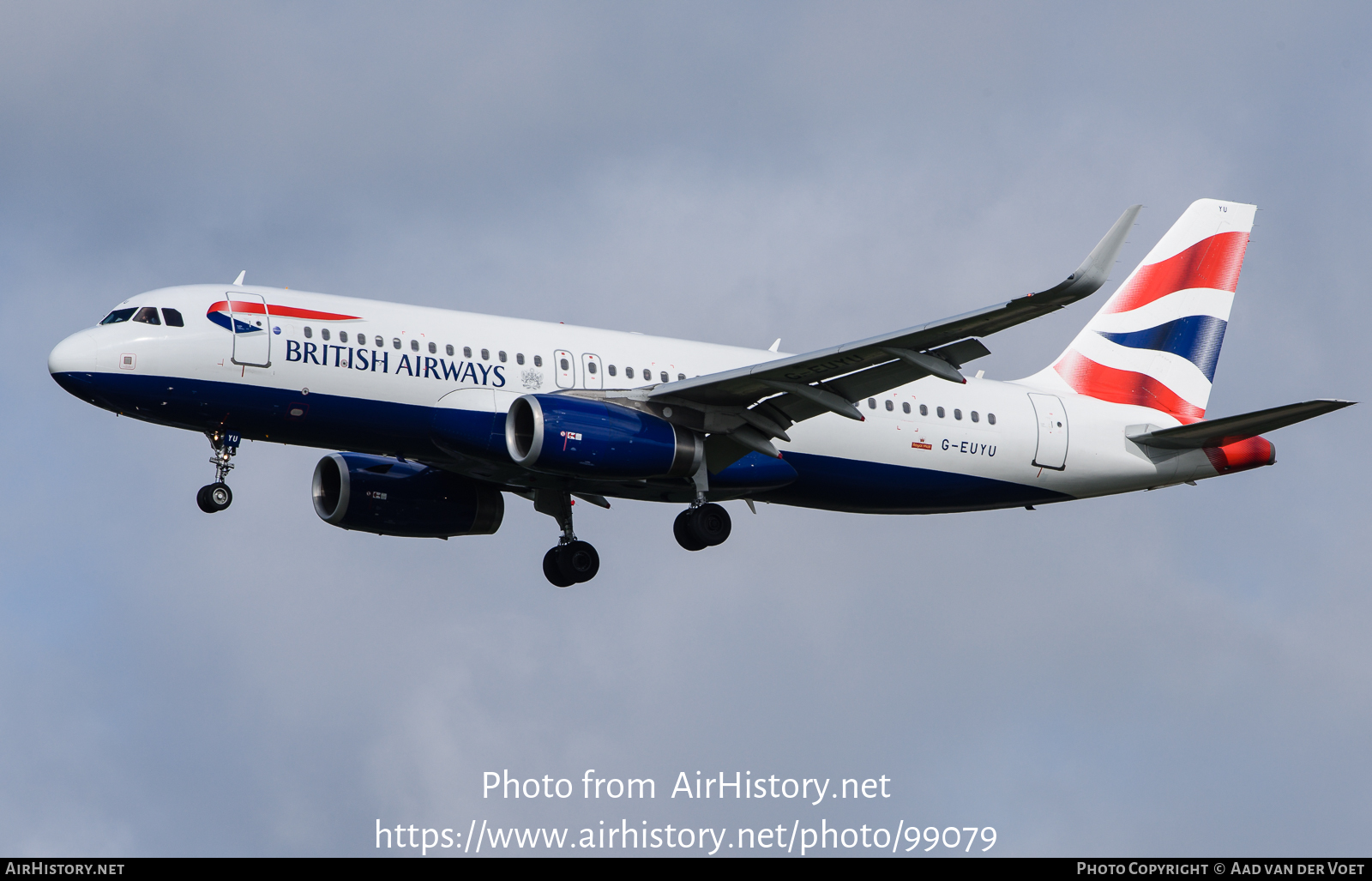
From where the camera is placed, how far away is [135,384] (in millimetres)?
31938

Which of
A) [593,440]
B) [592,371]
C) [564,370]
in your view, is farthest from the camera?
[592,371]

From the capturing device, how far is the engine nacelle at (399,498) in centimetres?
3806

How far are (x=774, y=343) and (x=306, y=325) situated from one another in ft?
34.3

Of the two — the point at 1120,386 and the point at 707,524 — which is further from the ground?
the point at 1120,386

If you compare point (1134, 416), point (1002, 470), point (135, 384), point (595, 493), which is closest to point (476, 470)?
point (595, 493)

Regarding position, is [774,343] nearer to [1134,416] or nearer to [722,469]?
[722,469]

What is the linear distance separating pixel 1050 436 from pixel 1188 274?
23.8ft

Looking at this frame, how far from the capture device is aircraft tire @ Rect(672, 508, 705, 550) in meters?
35.5

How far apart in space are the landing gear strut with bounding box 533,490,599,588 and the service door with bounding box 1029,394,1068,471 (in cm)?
1047

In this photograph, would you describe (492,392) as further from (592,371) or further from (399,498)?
(399,498)

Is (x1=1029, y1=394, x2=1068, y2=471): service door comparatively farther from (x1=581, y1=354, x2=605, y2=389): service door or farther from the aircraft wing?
(x1=581, y1=354, x2=605, y2=389): service door

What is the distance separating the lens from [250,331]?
32562 mm

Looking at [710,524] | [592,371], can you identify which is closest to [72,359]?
[592,371]

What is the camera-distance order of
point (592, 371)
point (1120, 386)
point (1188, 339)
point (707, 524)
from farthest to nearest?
point (1188, 339)
point (1120, 386)
point (707, 524)
point (592, 371)
